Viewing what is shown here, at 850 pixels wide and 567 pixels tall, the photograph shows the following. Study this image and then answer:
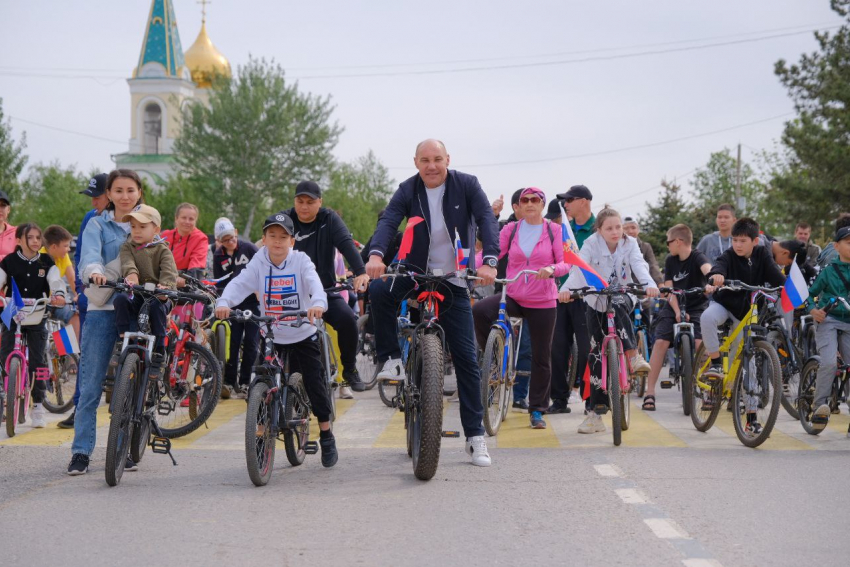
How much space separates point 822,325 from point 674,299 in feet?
8.88

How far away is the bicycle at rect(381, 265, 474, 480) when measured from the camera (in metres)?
7.46

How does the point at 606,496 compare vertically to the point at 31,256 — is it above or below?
below

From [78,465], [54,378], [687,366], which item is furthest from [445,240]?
[54,378]

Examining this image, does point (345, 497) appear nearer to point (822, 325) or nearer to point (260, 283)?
point (260, 283)

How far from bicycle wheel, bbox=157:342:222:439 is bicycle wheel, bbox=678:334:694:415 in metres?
4.42

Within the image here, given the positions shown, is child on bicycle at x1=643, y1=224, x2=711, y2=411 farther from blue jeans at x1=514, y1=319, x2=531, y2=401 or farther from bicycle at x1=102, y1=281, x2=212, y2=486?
bicycle at x1=102, y1=281, x2=212, y2=486

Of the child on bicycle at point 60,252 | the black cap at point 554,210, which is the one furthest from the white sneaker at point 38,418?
the black cap at point 554,210

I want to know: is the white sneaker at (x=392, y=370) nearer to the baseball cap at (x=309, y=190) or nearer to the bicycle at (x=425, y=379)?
the bicycle at (x=425, y=379)

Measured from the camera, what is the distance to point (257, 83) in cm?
6681

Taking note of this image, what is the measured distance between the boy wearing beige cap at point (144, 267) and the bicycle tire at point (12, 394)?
7.33 feet

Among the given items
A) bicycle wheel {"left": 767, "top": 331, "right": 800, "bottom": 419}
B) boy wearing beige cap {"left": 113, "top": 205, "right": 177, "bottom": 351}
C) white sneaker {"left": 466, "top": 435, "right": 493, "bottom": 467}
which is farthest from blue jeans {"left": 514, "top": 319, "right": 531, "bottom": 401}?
boy wearing beige cap {"left": 113, "top": 205, "right": 177, "bottom": 351}

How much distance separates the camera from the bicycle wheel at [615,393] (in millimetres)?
9352

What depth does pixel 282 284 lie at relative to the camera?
7922mm

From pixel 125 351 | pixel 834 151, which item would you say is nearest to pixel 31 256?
pixel 125 351
